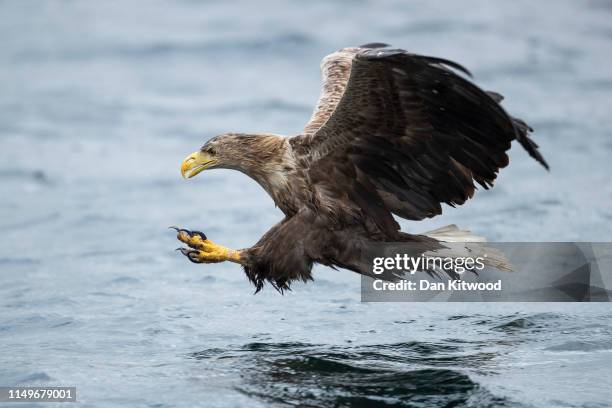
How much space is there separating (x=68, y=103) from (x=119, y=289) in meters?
5.50

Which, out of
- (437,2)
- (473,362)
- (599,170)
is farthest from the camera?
(437,2)

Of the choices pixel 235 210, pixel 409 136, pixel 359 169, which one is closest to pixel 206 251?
pixel 359 169

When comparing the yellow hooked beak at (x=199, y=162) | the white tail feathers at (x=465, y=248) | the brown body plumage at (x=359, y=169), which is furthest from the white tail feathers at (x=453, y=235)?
the yellow hooked beak at (x=199, y=162)

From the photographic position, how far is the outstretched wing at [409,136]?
6949mm

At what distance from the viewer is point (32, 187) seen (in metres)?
12.4

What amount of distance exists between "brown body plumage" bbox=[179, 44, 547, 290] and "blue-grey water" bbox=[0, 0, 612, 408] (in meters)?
0.62

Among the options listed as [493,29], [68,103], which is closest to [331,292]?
[68,103]

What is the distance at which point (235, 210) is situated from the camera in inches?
460

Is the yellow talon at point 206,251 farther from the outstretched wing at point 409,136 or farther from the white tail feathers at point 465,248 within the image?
the white tail feathers at point 465,248

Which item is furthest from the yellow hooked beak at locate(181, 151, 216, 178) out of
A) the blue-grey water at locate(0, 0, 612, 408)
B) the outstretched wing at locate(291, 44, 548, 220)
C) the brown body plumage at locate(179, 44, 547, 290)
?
the blue-grey water at locate(0, 0, 612, 408)

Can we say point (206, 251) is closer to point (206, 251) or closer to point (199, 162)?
point (206, 251)

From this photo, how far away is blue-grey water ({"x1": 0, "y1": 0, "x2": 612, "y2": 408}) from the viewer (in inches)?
287

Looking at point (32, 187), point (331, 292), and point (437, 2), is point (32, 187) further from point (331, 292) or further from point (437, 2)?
point (437, 2)

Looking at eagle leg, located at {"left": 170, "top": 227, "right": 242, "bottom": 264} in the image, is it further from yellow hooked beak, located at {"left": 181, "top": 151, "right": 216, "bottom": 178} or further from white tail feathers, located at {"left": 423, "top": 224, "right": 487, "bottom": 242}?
white tail feathers, located at {"left": 423, "top": 224, "right": 487, "bottom": 242}
